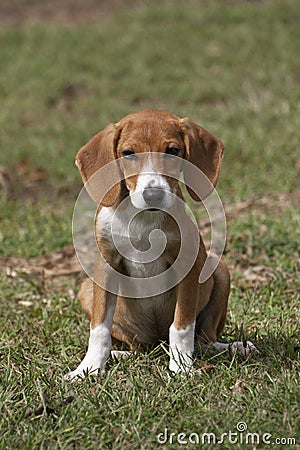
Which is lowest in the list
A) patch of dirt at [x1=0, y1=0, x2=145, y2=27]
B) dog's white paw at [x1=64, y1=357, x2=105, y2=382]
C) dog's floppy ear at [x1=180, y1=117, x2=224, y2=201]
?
dog's white paw at [x1=64, y1=357, x2=105, y2=382]

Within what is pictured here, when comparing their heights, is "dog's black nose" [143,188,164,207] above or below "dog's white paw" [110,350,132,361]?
above

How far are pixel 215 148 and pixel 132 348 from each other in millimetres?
1220

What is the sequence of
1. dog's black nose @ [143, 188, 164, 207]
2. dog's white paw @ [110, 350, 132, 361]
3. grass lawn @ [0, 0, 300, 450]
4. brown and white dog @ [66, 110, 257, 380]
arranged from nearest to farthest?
grass lawn @ [0, 0, 300, 450]
dog's black nose @ [143, 188, 164, 207]
brown and white dog @ [66, 110, 257, 380]
dog's white paw @ [110, 350, 132, 361]

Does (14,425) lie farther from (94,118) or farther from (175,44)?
(175,44)

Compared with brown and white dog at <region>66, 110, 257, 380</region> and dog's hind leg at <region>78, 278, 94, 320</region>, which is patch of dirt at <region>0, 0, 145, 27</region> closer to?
dog's hind leg at <region>78, 278, 94, 320</region>

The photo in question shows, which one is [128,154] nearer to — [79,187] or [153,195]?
[153,195]

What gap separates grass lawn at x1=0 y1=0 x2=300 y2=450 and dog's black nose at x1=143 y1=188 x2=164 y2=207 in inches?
35.6

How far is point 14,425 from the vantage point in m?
3.40

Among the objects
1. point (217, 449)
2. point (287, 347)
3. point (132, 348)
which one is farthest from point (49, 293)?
point (217, 449)

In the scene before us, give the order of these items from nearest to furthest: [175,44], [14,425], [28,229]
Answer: [14,425] < [28,229] < [175,44]

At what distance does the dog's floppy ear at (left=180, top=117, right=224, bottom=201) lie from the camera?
3.94 meters

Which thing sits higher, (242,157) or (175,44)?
(175,44)

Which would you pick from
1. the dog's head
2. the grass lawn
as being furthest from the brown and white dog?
the grass lawn

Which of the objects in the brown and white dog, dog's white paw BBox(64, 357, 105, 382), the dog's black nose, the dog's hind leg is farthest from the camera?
the dog's hind leg
